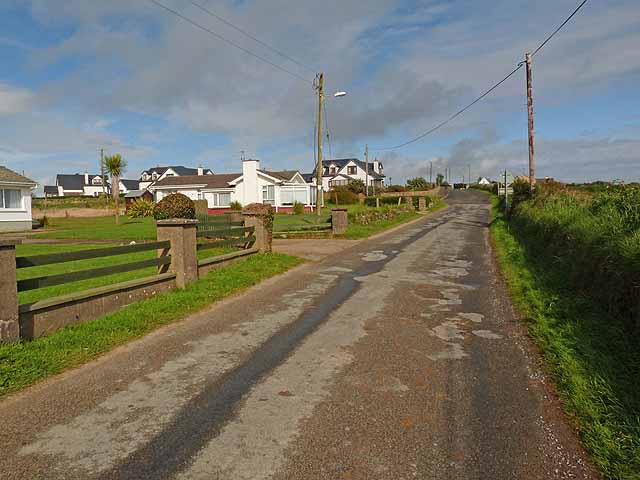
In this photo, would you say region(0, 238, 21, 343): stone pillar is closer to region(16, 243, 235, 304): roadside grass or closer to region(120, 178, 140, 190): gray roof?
region(16, 243, 235, 304): roadside grass

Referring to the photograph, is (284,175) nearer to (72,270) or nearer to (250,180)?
(250,180)

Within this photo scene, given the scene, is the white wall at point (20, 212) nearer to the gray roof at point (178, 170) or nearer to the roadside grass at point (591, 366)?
the roadside grass at point (591, 366)

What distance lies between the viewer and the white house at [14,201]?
30062mm

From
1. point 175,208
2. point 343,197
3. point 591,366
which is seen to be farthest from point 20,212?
point 343,197

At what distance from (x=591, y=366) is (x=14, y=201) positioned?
113 feet

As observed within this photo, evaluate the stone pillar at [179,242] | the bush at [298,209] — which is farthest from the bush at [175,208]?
the bush at [298,209]

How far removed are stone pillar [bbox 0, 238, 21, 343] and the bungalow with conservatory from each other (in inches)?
1646

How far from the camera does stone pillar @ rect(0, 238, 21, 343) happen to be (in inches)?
215

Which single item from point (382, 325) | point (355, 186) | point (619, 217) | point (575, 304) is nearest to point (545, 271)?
point (619, 217)

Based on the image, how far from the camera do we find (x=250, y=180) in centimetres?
4809

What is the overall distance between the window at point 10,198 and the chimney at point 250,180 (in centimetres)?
2044

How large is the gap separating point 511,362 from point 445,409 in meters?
1.63

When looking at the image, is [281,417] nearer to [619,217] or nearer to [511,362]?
[511,362]

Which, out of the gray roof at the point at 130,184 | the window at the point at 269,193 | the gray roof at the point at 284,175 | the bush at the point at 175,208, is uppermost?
the gray roof at the point at 130,184
